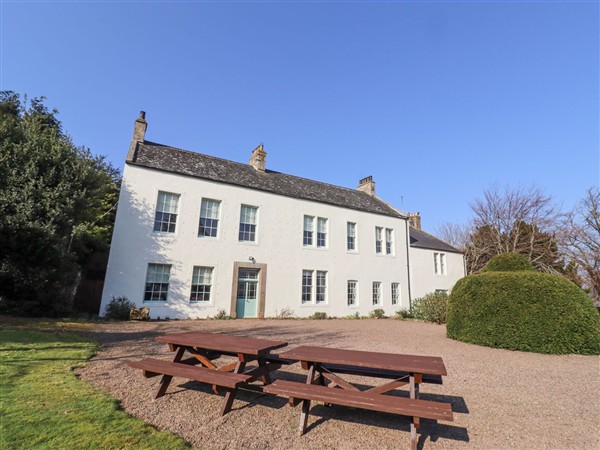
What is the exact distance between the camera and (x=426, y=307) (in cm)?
1833

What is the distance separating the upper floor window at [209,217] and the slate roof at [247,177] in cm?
135

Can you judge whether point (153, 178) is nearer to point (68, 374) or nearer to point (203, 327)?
point (203, 327)

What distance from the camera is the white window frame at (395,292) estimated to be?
2294 centimetres

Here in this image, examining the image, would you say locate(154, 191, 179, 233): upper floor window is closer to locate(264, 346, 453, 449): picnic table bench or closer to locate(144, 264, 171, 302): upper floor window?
locate(144, 264, 171, 302): upper floor window

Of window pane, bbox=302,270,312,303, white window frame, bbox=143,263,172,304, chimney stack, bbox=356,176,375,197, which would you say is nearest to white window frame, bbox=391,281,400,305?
window pane, bbox=302,270,312,303

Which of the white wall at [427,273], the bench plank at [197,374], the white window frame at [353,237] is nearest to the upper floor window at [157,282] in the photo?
the bench plank at [197,374]

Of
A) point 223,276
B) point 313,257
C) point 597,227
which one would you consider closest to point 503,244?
point 597,227

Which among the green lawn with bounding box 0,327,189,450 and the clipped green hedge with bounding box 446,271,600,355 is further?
the clipped green hedge with bounding box 446,271,600,355

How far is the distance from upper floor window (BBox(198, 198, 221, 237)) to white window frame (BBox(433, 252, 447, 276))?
1845cm

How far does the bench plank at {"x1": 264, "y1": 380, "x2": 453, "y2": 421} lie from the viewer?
127 inches

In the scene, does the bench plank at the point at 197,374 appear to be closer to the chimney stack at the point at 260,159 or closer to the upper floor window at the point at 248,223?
the upper floor window at the point at 248,223

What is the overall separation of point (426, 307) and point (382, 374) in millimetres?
15317

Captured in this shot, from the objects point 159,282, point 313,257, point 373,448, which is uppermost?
point 313,257

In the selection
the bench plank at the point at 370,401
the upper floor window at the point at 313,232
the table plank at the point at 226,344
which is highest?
the upper floor window at the point at 313,232
